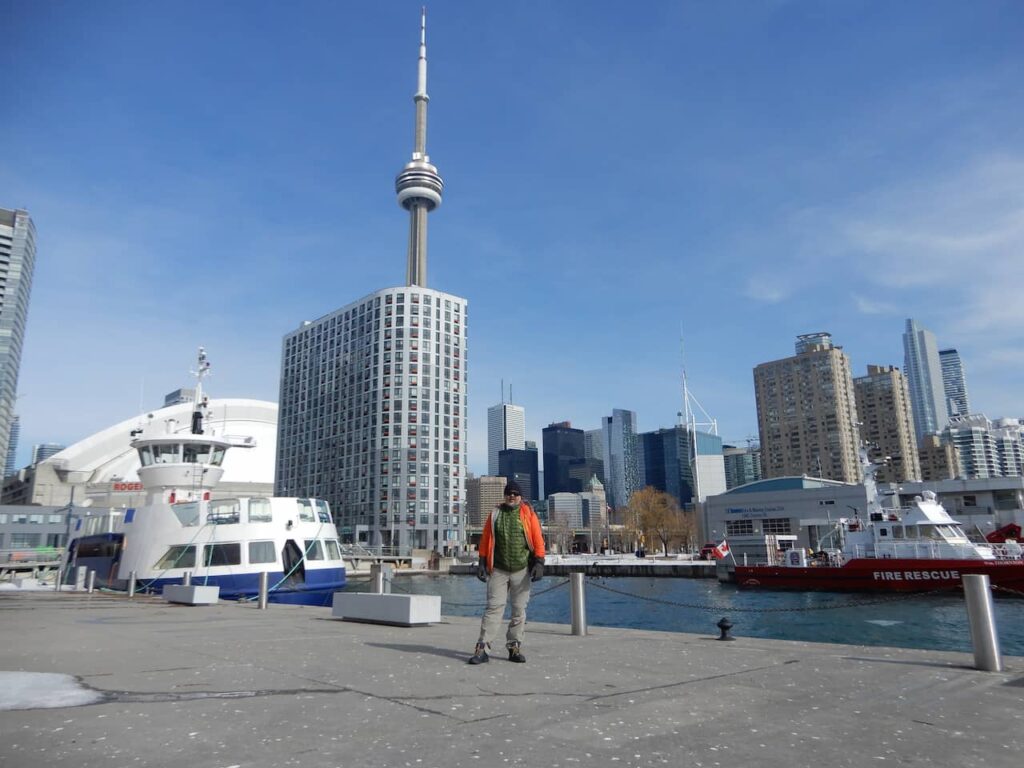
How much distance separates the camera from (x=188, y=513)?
3109 cm

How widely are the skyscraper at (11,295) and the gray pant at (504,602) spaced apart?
7369 inches

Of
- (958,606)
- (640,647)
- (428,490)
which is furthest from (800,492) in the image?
(640,647)

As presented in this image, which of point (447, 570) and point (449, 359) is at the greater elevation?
point (449, 359)

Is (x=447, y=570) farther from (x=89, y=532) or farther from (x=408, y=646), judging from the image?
(x=408, y=646)

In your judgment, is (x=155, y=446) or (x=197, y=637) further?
(x=155, y=446)

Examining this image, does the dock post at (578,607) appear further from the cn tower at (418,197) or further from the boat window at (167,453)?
the cn tower at (418,197)

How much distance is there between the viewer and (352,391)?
479 feet

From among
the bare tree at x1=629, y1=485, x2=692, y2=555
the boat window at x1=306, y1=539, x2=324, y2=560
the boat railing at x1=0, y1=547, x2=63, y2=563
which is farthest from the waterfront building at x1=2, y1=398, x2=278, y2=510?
the boat window at x1=306, y1=539, x2=324, y2=560

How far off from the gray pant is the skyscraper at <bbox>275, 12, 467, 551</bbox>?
408 feet

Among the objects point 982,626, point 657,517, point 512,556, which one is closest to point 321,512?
point 512,556

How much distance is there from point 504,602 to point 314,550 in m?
25.4

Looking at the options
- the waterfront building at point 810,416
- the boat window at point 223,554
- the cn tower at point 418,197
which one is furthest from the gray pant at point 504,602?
the waterfront building at point 810,416

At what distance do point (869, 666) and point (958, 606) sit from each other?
35879mm

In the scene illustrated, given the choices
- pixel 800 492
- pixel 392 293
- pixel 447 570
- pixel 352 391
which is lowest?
pixel 447 570
